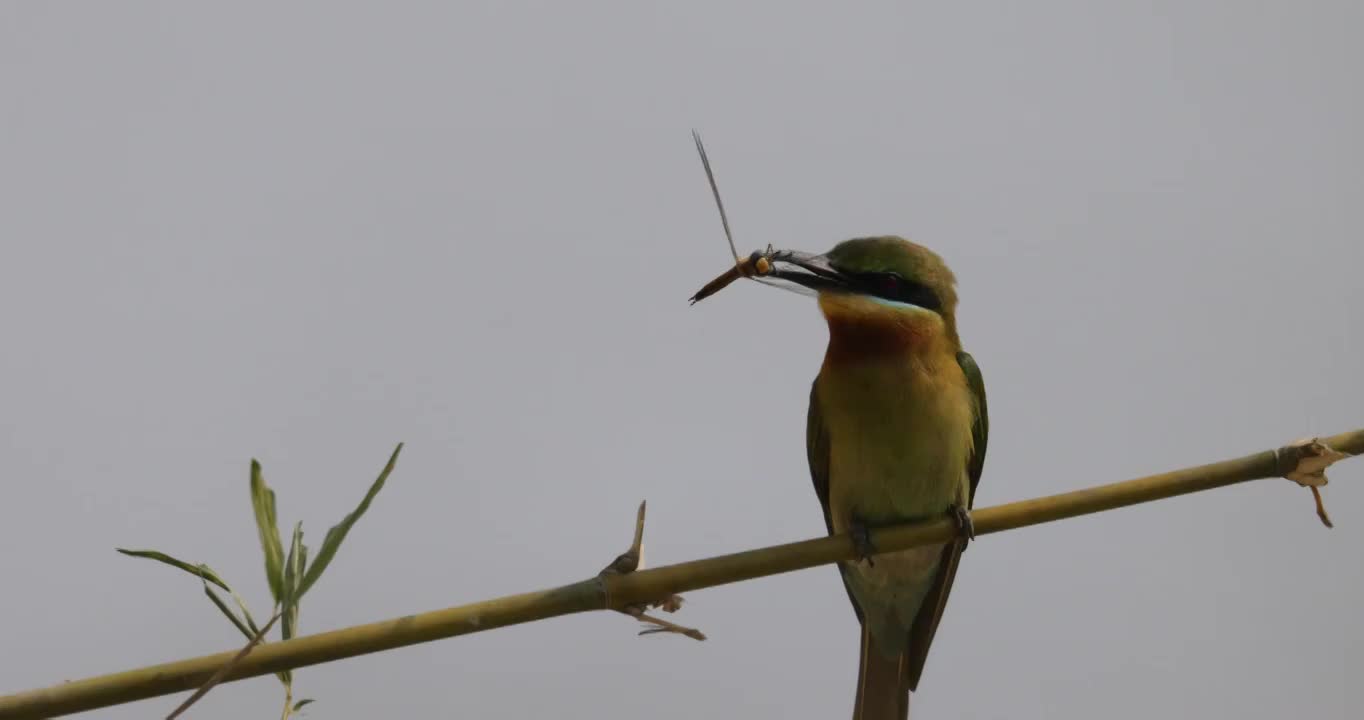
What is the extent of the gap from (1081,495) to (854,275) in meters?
1.30

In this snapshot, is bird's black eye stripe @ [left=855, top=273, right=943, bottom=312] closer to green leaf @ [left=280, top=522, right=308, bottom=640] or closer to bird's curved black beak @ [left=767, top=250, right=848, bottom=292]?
bird's curved black beak @ [left=767, top=250, right=848, bottom=292]

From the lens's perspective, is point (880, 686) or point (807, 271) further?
point (880, 686)

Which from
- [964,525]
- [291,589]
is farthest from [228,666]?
[964,525]

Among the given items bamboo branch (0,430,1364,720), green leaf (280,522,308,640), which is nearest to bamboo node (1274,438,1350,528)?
bamboo branch (0,430,1364,720)

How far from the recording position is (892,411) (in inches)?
126

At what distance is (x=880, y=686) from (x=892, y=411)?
0.70m

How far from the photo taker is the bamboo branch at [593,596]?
128 cm

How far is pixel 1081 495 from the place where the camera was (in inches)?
63.3

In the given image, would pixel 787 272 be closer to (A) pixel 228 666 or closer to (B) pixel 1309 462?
(B) pixel 1309 462

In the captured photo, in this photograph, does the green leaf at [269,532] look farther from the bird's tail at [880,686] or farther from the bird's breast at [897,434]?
the bird's tail at [880,686]

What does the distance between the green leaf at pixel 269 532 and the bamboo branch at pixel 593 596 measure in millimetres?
157

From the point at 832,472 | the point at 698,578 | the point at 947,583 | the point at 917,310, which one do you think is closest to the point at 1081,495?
the point at 698,578

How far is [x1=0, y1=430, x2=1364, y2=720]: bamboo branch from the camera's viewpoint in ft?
4.20

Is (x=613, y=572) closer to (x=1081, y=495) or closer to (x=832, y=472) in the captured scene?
(x=1081, y=495)
